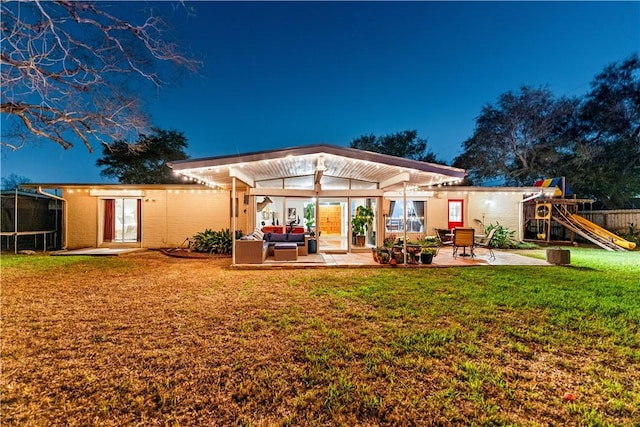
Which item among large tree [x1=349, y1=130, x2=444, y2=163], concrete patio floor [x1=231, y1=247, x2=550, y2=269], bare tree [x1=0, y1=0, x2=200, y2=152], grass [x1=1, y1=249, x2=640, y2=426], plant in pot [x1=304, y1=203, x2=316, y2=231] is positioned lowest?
grass [x1=1, y1=249, x2=640, y2=426]

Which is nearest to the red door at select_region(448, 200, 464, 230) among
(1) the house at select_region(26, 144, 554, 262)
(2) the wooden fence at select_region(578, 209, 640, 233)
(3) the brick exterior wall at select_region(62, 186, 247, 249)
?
(1) the house at select_region(26, 144, 554, 262)

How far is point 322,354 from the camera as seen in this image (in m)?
2.59

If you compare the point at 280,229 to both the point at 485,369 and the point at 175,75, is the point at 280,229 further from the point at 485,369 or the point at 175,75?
the point at 485,369

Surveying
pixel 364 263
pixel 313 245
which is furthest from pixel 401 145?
pixel 364 263

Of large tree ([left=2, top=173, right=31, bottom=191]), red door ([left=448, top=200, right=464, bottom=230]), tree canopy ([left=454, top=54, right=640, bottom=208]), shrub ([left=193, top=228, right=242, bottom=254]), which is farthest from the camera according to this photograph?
large tree ([left=2, top=173, right=31, bottom=191])

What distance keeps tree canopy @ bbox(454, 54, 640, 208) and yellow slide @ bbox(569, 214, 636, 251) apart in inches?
171

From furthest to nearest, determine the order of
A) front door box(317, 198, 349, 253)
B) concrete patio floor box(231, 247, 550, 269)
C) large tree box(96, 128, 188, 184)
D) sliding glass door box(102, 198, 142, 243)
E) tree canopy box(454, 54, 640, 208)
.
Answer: large tree box(96, 128, 188, 184) < tree canopy box(454, 54, 640, 208) < sliding glass door box(102, 198, 142, 243) < front door box(317, 198, 349, 253) < concrete patio floor box(231, 247, 550, 269)

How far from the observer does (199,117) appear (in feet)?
140

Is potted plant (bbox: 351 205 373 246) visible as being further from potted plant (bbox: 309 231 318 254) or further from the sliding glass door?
Result: the sliding glass door

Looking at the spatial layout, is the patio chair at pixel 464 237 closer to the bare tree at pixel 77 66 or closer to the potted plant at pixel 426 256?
the potted plant at pixel 426 256

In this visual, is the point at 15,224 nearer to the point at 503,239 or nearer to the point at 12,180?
the point at 503,239

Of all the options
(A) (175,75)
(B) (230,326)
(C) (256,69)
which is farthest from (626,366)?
(C) (256,69)

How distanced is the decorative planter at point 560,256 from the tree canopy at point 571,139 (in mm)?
11791

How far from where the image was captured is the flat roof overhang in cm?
643
